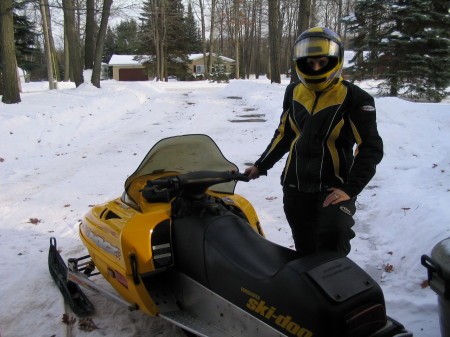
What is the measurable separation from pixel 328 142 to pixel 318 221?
1.58 feet

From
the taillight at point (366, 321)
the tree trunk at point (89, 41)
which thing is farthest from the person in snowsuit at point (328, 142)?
the tree trunk at point (89, 41)

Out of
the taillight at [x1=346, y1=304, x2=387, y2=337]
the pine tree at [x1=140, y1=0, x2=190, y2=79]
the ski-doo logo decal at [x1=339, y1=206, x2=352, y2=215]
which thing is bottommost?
the taillight at [x1=346, y1=304, x2=387, y2=337]

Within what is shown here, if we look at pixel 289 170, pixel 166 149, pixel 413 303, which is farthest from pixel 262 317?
pixel 413 303

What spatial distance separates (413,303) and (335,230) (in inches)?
46.3

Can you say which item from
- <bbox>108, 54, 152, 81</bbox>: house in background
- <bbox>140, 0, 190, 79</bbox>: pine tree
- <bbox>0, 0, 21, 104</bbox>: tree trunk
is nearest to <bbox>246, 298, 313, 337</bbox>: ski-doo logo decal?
<bbox>0, 0, 21, 104</bbox>: tree trunk

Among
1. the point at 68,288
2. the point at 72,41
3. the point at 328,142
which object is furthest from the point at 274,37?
the point at 328,142

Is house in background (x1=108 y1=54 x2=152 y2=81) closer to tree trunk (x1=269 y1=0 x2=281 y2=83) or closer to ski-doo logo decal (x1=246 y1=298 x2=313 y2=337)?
tree trunk (x1=269 y1=0 x2=281 y2=83)

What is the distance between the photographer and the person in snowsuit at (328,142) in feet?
7.55

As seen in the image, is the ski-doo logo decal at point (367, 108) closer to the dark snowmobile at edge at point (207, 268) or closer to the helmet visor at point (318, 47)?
the helmet visor at point (318, 47)

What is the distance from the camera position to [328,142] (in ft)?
8.00

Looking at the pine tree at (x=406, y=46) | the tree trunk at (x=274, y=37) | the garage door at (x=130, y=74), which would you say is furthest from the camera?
the garage door at (x=130, y=74)

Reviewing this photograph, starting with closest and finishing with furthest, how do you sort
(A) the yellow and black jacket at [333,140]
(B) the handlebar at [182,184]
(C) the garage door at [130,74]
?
(A) the yellow and black jacket at [333,140]
(B) the handlebar at [182,184]
(C) the garage door at [130,74]

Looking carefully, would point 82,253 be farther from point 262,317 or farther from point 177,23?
point 177,23

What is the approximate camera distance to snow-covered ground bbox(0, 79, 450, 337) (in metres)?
3.11
